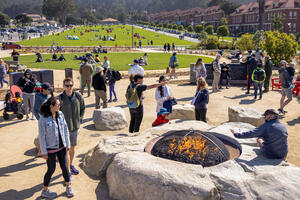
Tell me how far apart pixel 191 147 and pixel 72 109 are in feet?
7.89

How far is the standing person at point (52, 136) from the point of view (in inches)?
182

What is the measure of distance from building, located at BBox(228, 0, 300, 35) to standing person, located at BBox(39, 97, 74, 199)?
76.2 metres

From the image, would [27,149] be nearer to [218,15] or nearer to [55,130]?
[55,130]

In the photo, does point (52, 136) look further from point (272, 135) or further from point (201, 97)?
point (201, 97)

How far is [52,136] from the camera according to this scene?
4688mm

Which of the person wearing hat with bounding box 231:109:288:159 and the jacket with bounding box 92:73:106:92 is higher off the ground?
the jacket with bounding box 92:73:106:92

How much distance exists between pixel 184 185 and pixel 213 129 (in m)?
2.75

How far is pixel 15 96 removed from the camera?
10.2 m

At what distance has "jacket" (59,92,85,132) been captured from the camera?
216 inches

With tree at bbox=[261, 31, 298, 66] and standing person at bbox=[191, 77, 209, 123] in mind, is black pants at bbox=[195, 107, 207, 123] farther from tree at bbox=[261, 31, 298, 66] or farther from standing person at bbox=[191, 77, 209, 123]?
tree at bbox=[261, 31, 298, 66]

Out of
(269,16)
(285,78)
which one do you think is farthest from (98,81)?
(269,16)

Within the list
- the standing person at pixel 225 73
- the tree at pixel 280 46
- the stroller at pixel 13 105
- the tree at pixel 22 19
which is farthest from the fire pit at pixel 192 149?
the tree at pixel 22 19

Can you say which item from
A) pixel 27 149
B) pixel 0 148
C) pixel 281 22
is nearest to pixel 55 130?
pixel 27 149

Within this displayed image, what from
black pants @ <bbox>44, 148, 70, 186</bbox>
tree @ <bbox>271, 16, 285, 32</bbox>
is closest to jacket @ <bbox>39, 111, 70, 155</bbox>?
black pants @ <bbox>44, 148, 70, 186</bbox>
